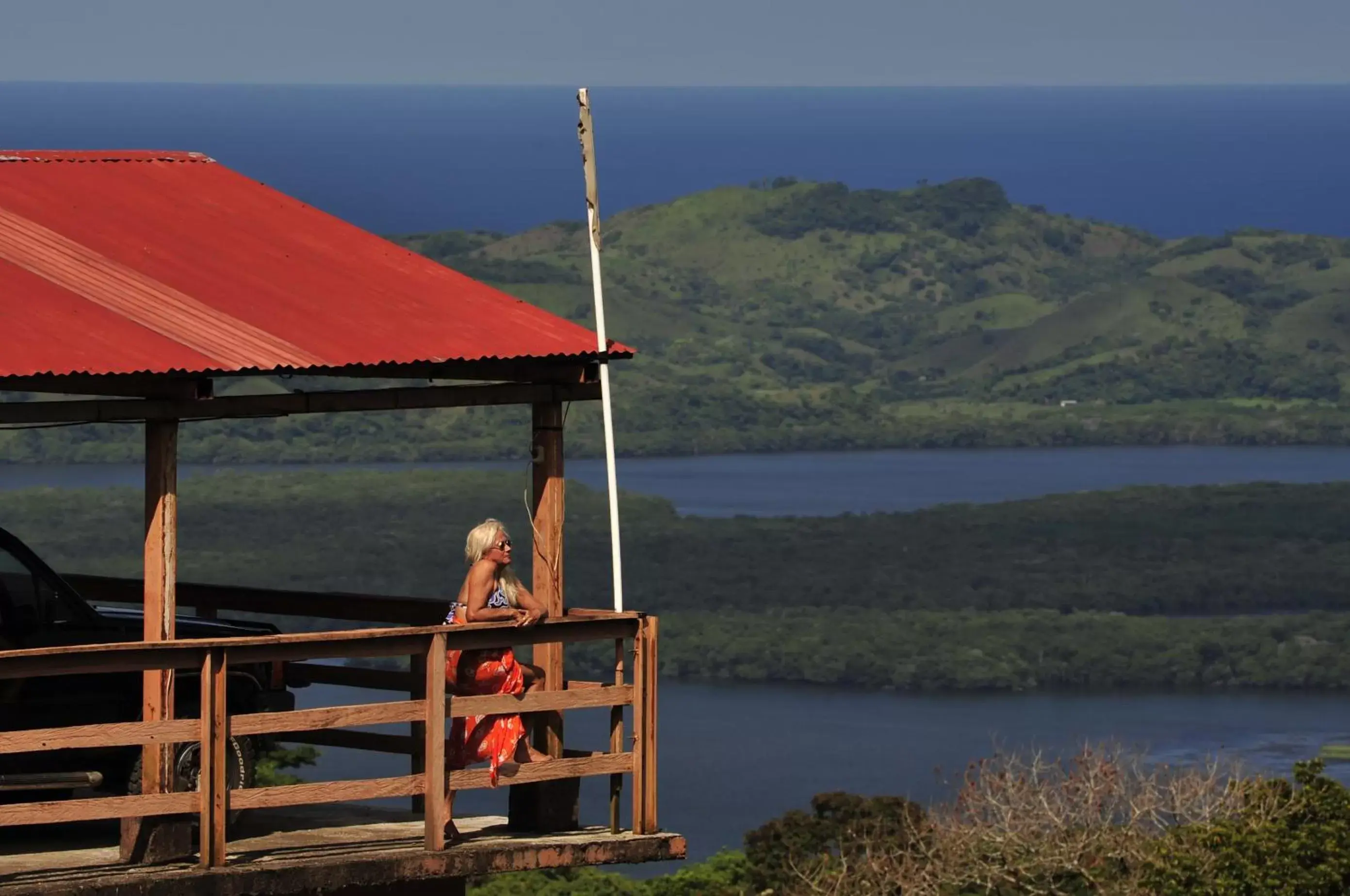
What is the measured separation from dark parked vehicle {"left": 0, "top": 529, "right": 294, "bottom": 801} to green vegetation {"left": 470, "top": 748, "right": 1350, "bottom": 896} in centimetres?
1550

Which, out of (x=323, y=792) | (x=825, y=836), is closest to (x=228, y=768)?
(x=323, y=792)

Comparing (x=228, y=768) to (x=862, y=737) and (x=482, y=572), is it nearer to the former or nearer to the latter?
(x=482, y=572)

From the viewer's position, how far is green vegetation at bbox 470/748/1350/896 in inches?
1020

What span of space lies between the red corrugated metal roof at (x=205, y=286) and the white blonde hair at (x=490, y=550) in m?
0.69

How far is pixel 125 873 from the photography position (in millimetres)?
10164

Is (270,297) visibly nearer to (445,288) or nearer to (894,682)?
(445,288)

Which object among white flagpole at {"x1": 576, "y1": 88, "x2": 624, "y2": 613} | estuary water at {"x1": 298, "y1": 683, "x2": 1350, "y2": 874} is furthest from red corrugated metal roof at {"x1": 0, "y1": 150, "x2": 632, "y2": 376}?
estuary water at {"x1": 298, "y1": 683, "x2": 1350, "y2": 874}

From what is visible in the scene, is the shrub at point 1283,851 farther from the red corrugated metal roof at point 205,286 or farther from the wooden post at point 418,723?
the red corrugated metal roof at point 205,286

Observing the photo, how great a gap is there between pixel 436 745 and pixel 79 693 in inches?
70.3

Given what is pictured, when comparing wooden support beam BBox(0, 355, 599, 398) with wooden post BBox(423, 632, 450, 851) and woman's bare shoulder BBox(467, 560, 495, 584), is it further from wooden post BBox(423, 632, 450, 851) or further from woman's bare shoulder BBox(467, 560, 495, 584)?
wooden post BBox(423, 632, 450, 851)

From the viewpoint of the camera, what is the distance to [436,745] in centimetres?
1052

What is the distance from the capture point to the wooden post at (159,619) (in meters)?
10.2

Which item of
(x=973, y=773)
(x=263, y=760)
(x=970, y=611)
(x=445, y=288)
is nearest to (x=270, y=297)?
(x=445, y=288)

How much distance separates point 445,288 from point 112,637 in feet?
6.94
